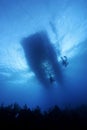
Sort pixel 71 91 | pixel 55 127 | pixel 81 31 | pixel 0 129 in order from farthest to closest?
pixel 71 91, pixel 81 31, pixel 55 127, pixel 0 129

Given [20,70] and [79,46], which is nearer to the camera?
[79,46]

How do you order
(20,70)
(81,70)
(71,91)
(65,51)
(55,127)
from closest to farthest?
(55,127), (65,51), (20,70), (81,70), (71,91)

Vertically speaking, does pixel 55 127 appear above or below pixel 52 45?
below

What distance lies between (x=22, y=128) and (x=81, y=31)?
87.7 feet

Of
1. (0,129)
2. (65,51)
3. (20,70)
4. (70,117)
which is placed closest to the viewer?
(0,129)

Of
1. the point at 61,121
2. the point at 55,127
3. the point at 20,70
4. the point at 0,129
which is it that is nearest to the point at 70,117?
the point at 61,121

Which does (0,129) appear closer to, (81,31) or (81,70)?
(81,31)

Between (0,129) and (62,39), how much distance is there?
27128 millimetres

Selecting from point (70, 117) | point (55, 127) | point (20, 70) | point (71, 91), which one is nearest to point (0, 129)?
point (55, 127)

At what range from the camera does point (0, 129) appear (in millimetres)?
11117

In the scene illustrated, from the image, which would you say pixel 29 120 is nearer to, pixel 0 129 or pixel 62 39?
pixel 0 129

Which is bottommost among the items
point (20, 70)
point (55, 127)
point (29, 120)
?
point (55, 127)

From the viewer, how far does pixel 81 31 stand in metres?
34.0

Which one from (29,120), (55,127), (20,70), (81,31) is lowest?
(55,127)
